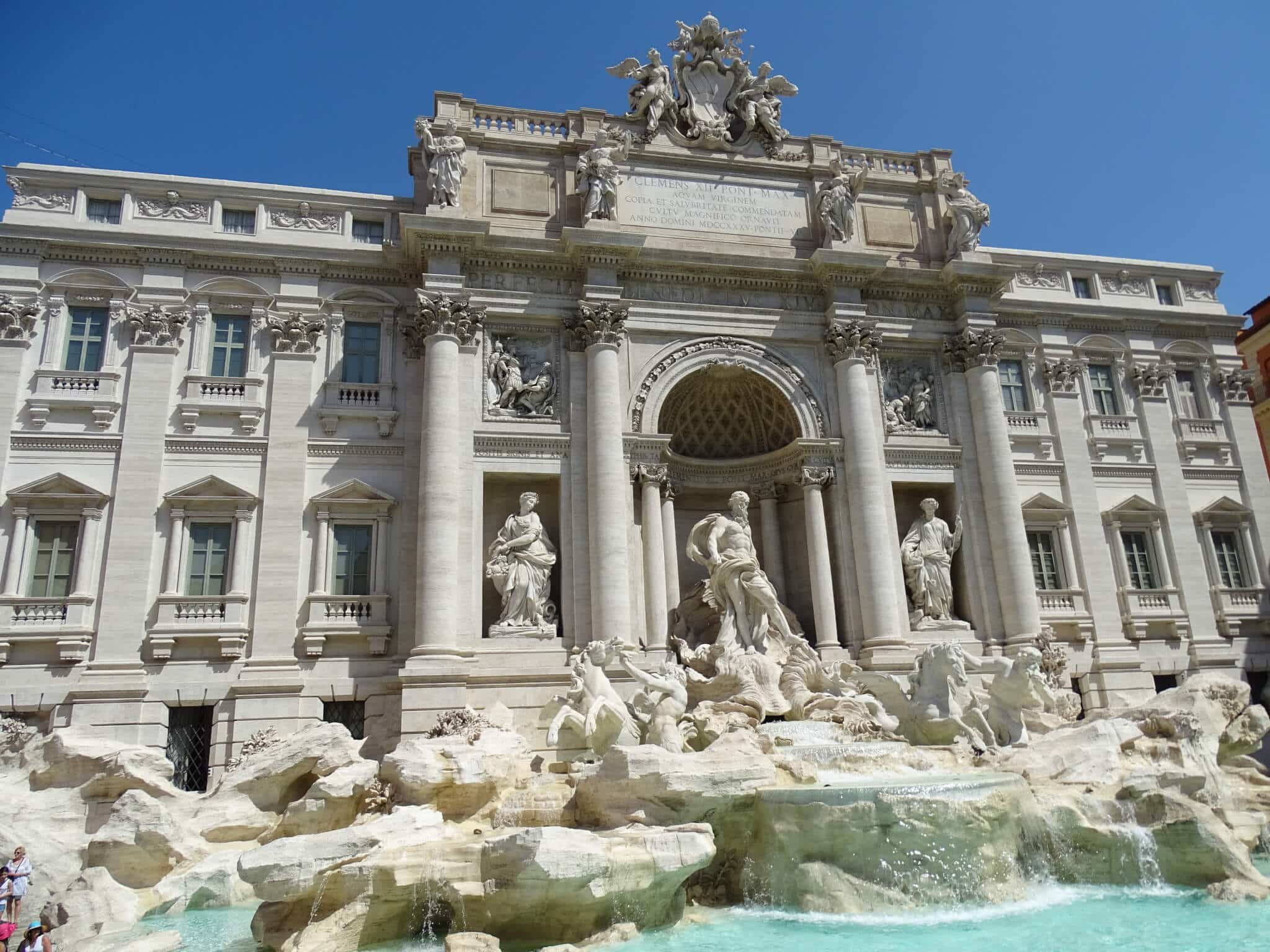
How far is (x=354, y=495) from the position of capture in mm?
19344

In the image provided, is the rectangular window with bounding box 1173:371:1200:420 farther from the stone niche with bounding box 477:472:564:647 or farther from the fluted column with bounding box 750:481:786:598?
the stone niche with bounding box 477:472:564:647

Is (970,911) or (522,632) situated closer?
(970,911)

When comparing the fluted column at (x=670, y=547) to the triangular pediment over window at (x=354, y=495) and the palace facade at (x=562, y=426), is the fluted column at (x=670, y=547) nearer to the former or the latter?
the palace facade at (x=562, y=426)

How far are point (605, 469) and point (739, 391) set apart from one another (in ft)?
15.9

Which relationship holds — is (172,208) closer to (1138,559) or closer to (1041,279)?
(1041,279)

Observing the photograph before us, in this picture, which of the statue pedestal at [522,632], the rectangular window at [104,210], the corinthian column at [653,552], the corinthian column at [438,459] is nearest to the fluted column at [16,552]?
the rectangular window at [104,210]

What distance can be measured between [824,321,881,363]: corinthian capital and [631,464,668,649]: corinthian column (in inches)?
208

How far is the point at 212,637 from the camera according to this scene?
17.9 m

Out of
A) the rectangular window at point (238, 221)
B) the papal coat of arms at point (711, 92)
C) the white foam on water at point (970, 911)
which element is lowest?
the white foam on water at point (970, 911)

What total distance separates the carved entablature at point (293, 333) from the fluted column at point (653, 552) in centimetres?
766

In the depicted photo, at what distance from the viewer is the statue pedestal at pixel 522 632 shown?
1870 cm

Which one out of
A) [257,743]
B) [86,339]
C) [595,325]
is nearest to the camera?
[257,743]

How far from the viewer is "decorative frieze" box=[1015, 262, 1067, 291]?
82.5 ft

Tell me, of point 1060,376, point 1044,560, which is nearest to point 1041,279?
point 1060,376
